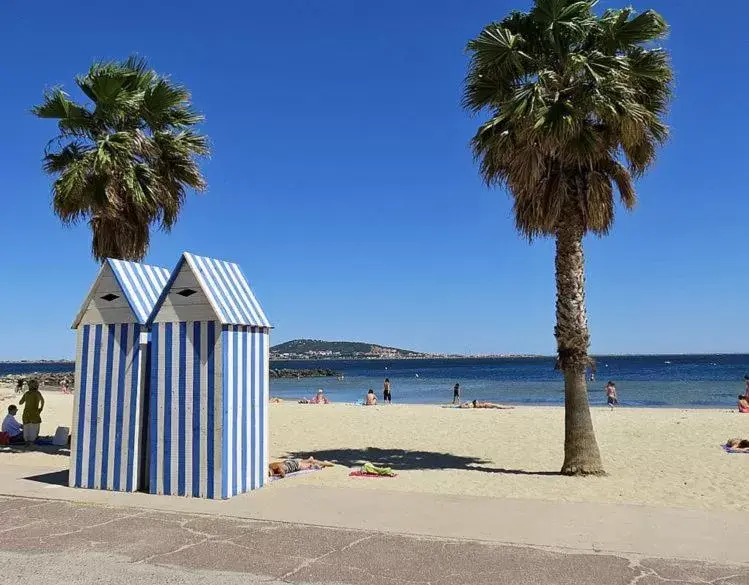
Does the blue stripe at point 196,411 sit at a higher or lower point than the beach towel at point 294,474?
higher

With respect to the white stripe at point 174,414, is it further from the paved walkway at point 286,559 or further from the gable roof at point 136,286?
the paved walkway at point 286,559

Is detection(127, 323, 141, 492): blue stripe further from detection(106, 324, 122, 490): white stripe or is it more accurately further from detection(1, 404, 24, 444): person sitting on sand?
detection(1, 404, 24, 444): person sitting on sand

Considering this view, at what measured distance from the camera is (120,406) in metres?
9.76

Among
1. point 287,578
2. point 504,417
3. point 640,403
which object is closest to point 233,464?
point 287,578

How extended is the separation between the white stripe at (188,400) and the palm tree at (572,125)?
6.19m

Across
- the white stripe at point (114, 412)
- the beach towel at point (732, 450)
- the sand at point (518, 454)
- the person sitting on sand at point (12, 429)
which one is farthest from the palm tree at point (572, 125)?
the person sitting on sand at point (12, 429)

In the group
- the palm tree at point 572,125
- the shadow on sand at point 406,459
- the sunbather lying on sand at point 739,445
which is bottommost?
the shadow on sand at point 406,459

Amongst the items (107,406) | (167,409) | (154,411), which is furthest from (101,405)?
(167,409)

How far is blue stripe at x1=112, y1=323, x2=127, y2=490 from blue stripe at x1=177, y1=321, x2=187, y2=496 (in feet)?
3.63

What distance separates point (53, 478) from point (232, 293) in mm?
A: 4516

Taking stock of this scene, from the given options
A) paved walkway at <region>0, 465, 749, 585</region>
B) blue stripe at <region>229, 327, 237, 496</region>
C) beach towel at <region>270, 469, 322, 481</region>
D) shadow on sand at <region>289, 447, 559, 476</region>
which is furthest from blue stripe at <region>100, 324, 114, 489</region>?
shadow on sand at <region>289, 447, 559, 476</region>

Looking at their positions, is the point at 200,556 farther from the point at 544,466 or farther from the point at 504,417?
the point at 504,417

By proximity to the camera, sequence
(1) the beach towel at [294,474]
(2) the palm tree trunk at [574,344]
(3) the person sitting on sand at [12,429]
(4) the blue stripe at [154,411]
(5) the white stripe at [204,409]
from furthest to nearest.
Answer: (3) the person sitting on sand at [12,429]
(2) the palm tree trunk at [574,344]
(1) the beach towel at [294,474]
(4) the blue stripe at [154,411]
(5) the white stripe at [204,409]

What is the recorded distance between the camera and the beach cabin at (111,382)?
965 centimetres
